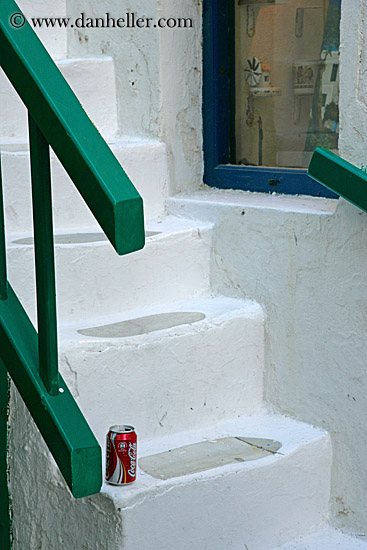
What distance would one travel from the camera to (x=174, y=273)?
2725 mm

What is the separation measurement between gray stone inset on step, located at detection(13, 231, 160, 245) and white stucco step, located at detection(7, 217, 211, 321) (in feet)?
0.08

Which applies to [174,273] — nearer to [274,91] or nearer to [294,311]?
[294,311]

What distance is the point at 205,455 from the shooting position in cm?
225

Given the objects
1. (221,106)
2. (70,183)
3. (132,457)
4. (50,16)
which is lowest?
(132,457)

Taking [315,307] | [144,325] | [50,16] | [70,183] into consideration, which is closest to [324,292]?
[315,307]

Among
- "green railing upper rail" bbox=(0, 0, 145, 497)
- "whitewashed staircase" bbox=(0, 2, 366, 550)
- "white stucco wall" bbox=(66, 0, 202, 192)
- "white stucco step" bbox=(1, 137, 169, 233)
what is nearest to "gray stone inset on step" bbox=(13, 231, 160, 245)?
"whitewashed staircase" bbox=(0, 2, 366, 550)

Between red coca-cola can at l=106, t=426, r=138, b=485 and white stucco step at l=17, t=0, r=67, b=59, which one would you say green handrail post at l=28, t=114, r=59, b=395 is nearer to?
red coca-cola can at l=106, t=426, r=138, b=485

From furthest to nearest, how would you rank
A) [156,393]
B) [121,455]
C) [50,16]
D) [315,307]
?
[50,16] < [315,307] < [156,393] < [121,455]

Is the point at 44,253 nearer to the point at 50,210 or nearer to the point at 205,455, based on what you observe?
the point at 50,210

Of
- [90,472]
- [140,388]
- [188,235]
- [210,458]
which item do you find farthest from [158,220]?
[90,472]

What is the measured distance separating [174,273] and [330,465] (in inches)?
31.4

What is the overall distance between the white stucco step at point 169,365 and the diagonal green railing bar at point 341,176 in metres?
0.57

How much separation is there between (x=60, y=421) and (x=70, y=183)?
1295 millimetres

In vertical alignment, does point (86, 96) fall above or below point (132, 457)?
above
